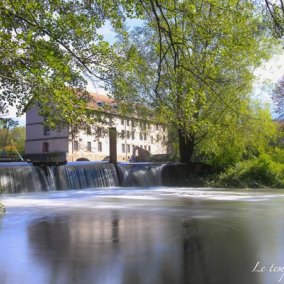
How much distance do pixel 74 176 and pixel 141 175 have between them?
4466 mm

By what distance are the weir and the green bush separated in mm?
3927

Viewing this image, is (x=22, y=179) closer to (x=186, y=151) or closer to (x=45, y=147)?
(x=186, y=151)

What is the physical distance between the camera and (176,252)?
21.2 ft

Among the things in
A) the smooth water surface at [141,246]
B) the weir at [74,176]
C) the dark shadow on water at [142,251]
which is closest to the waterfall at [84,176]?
the weir at [74,176]

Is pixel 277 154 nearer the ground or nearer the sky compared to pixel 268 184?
nearer the sky

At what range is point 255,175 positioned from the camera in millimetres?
24219

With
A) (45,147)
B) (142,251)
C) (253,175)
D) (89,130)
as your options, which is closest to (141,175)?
(253,175)

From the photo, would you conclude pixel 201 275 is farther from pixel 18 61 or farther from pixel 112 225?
pixel 18 61

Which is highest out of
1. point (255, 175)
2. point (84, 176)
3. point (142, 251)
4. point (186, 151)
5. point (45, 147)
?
point (45, 147)

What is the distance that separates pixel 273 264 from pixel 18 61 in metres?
6.86

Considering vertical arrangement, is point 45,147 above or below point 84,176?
above

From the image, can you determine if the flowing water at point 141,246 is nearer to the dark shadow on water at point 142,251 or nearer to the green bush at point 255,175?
the dark shadow on water at point 142,251

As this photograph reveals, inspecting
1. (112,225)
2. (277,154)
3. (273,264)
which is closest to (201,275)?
(273,264)

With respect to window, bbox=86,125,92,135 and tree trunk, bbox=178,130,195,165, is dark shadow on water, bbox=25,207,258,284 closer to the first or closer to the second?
window, bbox=86,125,92,135
